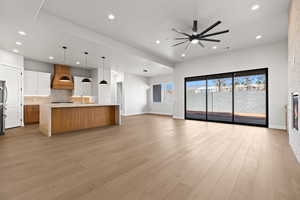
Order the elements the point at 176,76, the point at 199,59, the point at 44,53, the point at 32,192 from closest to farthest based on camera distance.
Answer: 1. the point at 32,192
2. the point at 44,53
3. the point at 199,59
4. the point at 176,76

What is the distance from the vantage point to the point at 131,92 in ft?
33.9

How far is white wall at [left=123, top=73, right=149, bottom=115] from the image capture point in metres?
9.99

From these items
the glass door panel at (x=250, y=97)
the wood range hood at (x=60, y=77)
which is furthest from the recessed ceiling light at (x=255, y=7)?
the wood range hood at (x=60, y=77)

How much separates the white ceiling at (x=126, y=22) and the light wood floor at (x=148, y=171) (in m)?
3.11

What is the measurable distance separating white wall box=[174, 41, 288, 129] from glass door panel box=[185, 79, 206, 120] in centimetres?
69

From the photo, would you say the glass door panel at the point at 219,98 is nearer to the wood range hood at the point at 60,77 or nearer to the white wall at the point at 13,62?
the wood range hood at the point at 60,77

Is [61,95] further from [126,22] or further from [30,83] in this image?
[126,22]

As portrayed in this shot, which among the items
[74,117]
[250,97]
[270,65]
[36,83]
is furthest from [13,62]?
[270,65]

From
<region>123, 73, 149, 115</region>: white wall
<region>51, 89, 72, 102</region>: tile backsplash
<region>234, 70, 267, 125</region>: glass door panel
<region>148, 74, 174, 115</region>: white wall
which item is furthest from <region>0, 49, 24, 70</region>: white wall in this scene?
<region>234, 70, 267, 125</region>: glass door panel

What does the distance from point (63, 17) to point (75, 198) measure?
13.7 feet

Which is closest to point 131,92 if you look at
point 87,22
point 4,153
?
point 87,22

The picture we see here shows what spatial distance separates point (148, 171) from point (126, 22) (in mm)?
3845

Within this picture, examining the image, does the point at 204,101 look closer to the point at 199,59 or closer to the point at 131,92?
the point at 199,59

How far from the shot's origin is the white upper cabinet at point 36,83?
6.32 m
